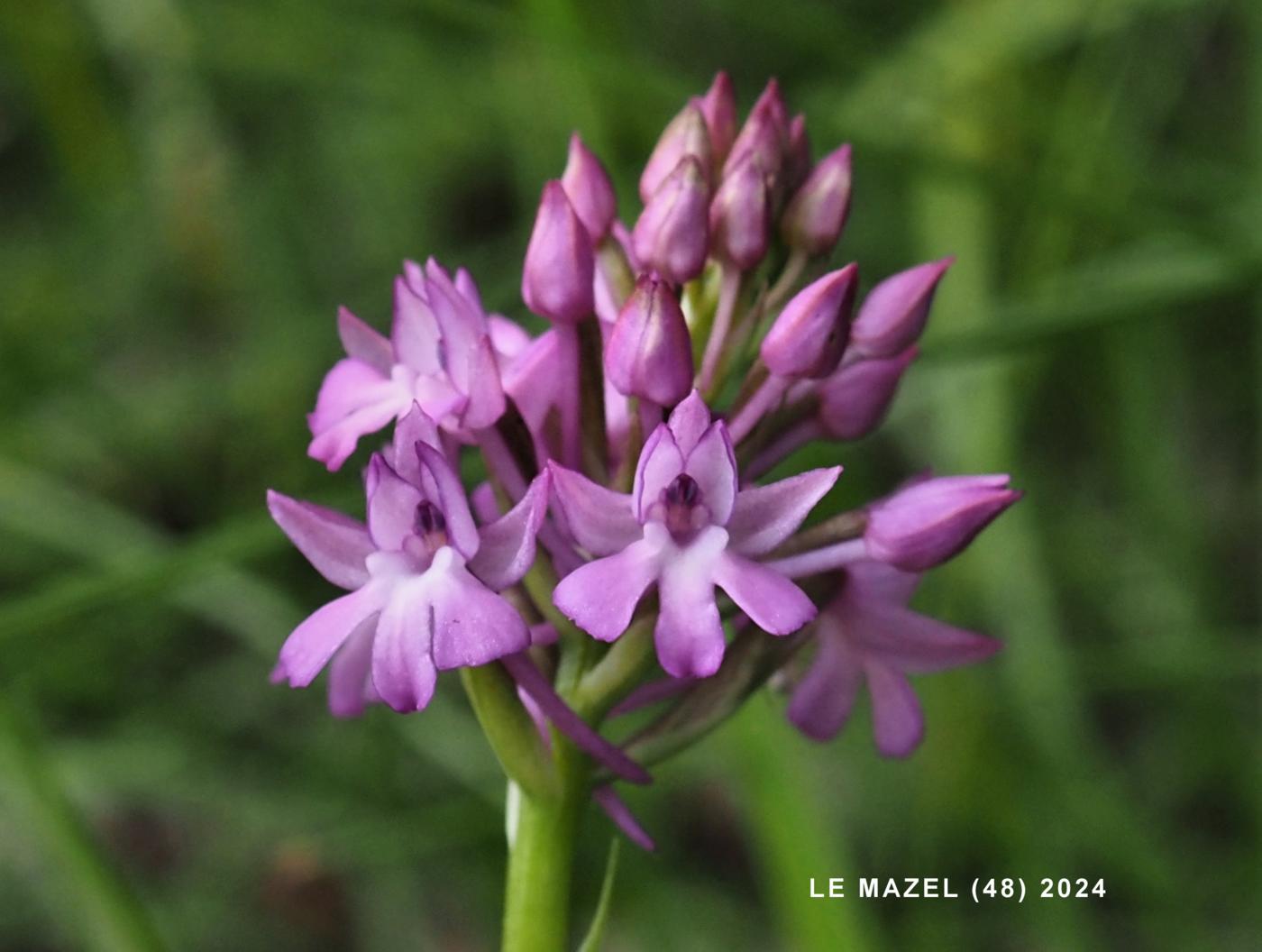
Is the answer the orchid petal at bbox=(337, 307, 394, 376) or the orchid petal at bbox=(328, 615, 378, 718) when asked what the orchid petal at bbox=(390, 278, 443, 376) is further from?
the orchid petal at bbox=(328, 615, 378, 718)

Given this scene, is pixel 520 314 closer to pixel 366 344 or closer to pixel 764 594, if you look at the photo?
pixel 366 344

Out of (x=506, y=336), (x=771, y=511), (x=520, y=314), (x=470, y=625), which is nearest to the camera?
(x=470, y=625)

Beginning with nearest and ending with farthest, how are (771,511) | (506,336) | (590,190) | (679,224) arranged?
(771,511), (679,224), (590,190), (506,336)

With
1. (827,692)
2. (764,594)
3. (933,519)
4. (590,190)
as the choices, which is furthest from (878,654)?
(590,190)

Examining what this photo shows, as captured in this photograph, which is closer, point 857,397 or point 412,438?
point 412,438

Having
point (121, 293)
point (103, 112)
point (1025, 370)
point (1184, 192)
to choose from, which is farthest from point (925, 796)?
point (103, 112)

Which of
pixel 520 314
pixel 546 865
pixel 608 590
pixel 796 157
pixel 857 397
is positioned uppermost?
pixel 520 314

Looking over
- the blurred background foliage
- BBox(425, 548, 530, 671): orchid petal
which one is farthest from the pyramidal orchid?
the blurred background foliage
